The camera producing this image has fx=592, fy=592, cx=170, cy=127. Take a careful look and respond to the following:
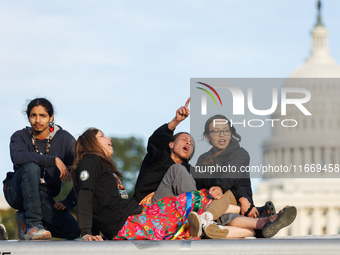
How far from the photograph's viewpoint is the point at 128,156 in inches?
1966

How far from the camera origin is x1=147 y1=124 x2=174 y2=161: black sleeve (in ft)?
18.6

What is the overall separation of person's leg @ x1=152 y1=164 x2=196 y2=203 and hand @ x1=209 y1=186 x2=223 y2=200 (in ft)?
0.68

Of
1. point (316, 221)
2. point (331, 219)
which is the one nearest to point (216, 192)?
point (316, 221)

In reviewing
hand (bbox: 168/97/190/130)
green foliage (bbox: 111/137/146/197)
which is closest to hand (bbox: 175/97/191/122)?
hand (bbox: 168/97/190/130)

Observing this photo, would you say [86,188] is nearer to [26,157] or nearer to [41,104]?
[26,157]

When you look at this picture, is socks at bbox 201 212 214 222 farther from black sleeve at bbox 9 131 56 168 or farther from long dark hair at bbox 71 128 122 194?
black sleeve at bbox 9 131 56 168

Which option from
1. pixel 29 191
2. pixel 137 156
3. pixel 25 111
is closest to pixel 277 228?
pixel 29 191

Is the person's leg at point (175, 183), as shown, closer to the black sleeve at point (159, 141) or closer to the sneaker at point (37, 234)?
the black sleeve at point (159, 141)

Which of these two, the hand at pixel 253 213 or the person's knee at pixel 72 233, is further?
the person's knee at pixel 72 233

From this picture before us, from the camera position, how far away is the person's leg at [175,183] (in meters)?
5.60

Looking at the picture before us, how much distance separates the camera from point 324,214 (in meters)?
63.9

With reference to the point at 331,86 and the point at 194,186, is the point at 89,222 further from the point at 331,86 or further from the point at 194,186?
the point at 331,86

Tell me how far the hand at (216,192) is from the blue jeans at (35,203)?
1.59m

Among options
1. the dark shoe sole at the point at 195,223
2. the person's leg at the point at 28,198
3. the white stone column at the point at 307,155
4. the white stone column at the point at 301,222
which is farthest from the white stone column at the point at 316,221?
the dark shoe sole at the point at 195,223
